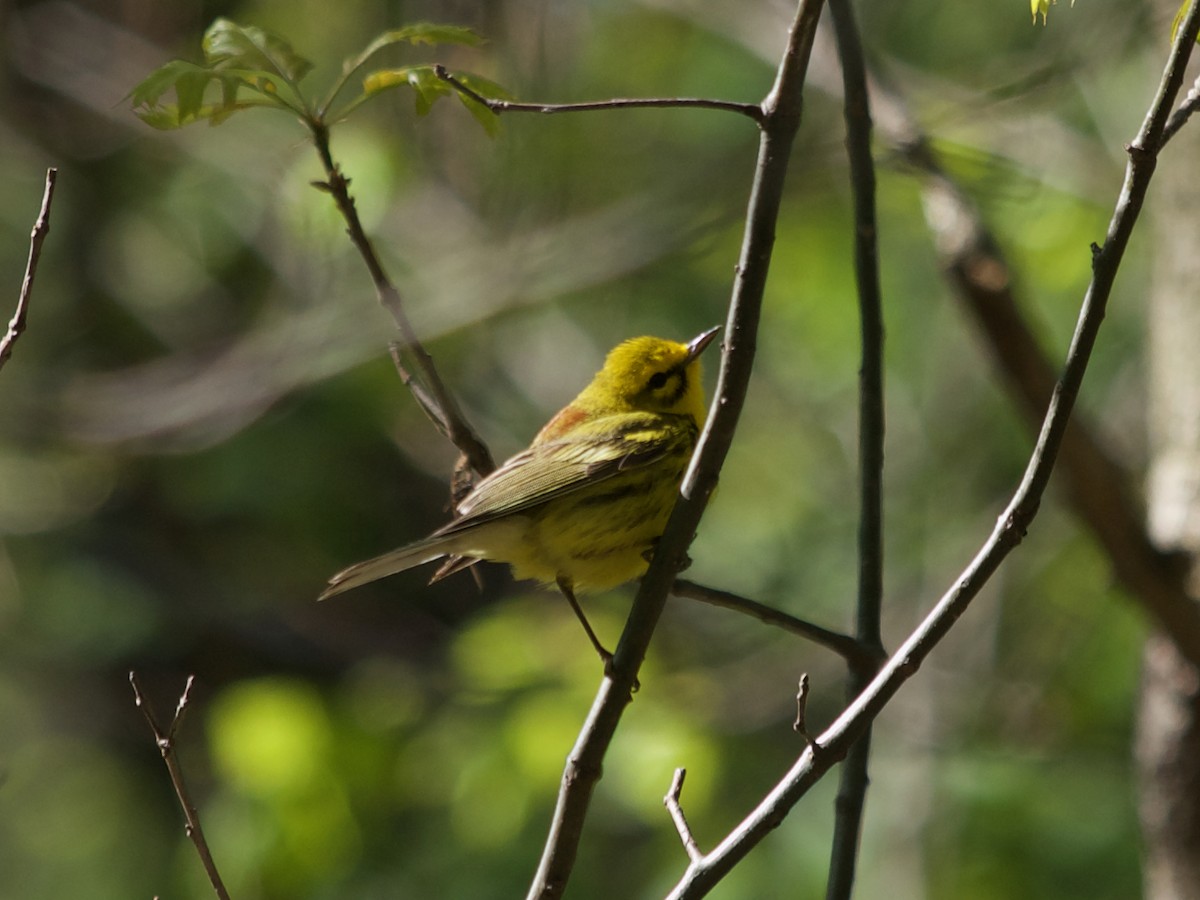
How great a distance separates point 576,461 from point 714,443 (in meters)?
1.57

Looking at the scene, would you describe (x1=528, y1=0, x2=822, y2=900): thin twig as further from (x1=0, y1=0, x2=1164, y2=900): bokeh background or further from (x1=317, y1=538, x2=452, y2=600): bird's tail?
(x1=0, y1=0, x2=1164, y2=900): bokeh background

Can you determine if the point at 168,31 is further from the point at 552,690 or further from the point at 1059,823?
the point at 1059,823

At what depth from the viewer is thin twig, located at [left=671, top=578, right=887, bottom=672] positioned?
7.73ft

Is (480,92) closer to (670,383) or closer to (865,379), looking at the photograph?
(865,379)

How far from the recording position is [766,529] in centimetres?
841

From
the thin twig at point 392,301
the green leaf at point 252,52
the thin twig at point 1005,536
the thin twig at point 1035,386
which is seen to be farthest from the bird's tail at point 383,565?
the thin twig at point 1035,386

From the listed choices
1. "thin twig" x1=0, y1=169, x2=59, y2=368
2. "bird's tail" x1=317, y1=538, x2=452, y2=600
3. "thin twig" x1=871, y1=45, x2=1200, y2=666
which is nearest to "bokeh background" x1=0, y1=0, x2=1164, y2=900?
"thin twig" x1=871, y1=45, x2=1200, y2=666

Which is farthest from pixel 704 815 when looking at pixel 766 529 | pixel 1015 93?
pixel 1015 93

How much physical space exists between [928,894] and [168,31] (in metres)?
6.88

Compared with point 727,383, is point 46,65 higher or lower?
higher

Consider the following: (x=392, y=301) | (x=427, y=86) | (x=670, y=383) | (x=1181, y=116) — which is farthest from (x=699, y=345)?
(x=1181, y=116)

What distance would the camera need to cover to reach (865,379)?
2.55m

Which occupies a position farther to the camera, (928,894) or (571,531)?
(928,894)

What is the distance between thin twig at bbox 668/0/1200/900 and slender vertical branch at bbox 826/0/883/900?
1.43 feet
